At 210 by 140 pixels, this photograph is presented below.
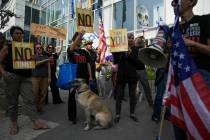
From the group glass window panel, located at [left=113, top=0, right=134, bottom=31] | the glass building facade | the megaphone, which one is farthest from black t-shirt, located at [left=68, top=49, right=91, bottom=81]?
glass window panel, located at [left=113, top=0, right=134, bottom=31]

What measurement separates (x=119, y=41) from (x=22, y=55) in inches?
96.4

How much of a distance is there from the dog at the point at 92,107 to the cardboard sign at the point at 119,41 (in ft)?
3.45

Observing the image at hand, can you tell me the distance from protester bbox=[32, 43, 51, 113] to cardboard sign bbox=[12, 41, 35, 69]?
8.23ft

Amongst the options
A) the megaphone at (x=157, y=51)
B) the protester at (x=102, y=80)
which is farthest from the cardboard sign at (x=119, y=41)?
the megaphone at (x=157, y=51)

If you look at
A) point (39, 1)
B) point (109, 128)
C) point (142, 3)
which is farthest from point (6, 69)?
point (39, 1)

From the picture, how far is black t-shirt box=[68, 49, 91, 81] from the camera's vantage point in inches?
361

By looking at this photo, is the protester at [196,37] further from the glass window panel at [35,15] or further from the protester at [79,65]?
the glass window panel at [35,15]

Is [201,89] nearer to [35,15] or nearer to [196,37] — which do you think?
[196,37]

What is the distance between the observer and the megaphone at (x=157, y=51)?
400cm

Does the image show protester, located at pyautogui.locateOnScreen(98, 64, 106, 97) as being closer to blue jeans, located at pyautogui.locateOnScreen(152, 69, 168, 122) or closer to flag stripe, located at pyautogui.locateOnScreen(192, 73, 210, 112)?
blue jeans, located at pyautogui.locateOnScreen(152, 69, 168, 122)

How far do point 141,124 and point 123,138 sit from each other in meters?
1.20

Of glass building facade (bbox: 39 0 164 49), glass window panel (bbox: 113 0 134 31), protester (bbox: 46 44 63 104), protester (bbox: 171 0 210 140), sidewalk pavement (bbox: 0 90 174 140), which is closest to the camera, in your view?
protester (bbox: 171 0 210 140)

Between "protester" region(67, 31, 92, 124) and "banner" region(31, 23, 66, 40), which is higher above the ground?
"banner" region(31, 23, 66, 40)

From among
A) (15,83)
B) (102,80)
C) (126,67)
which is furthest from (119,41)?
(102,80)
